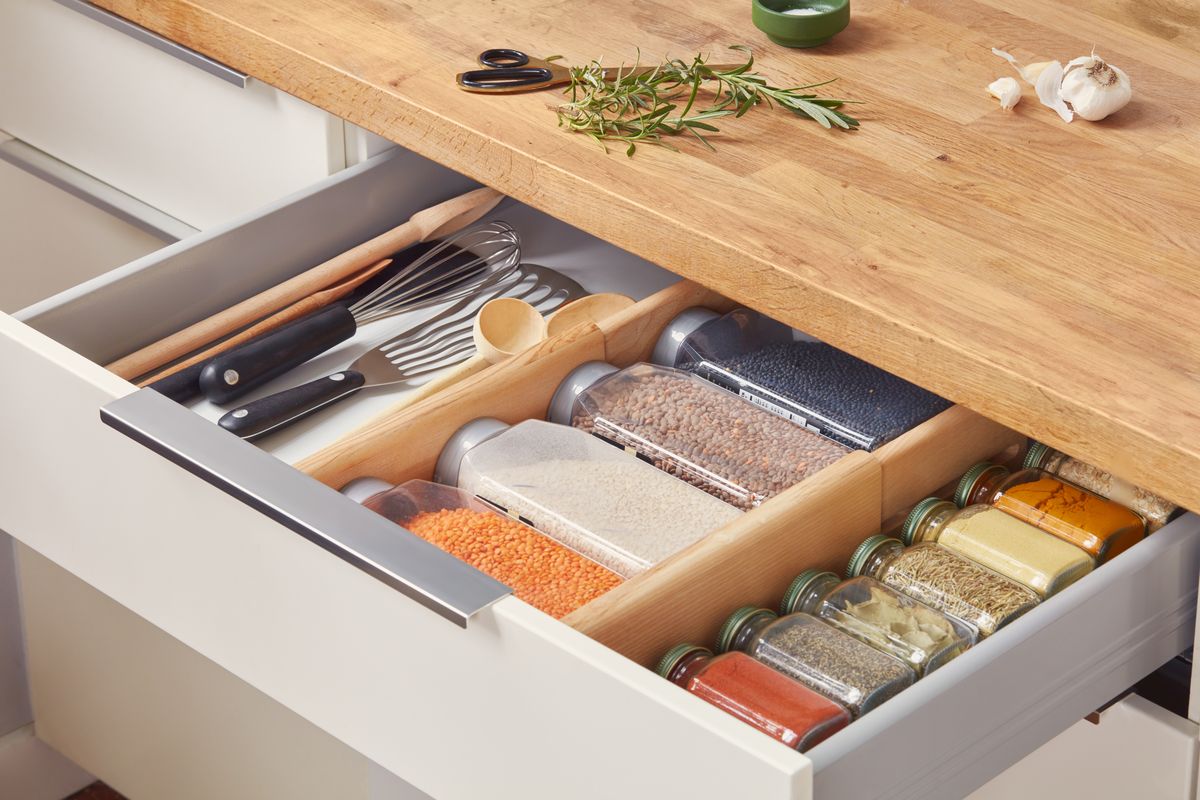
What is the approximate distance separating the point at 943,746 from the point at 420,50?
712 millimetres

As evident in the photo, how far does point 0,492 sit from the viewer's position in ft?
3.87

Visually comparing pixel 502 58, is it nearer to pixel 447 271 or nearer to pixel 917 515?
pixel 447 271

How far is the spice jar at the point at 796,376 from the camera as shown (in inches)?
44.7

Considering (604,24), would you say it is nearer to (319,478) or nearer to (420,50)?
(420,50)

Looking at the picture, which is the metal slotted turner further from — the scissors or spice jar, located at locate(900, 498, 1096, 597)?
spice jar, located at locate(900, 498, 1096, 597)

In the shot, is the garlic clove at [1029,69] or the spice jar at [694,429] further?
the garlic clove at [1029,69]

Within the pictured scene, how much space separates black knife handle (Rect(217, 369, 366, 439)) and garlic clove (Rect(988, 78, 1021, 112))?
0.52 m

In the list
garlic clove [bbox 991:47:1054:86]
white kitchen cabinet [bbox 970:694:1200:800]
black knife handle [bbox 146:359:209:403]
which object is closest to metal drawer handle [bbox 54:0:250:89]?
black knife handle [bbox 146:359:209:403]

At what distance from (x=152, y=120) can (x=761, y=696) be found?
886mm

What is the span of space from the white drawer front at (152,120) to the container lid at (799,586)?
0.59 metres

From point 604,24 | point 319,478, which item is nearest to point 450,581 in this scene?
point 319,478

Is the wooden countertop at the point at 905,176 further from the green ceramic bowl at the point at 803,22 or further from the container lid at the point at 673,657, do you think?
the container lid at the point at 673,657

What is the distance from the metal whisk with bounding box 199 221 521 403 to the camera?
3.95 feet

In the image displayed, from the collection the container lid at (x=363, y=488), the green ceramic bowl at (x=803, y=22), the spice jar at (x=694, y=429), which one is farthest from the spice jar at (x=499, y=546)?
the green ceramic bowl at (x=803, y=22)
